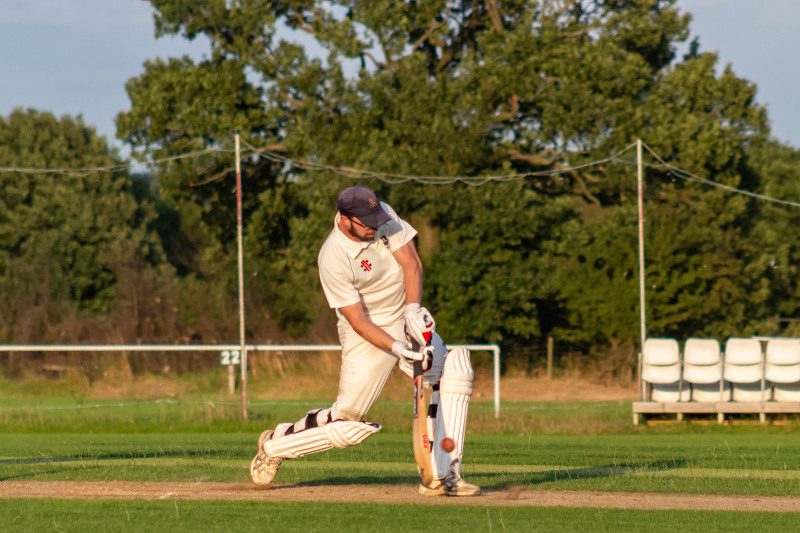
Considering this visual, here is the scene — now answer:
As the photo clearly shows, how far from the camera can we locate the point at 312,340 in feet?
114

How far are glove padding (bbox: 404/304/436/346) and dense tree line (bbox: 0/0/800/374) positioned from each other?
25.3m

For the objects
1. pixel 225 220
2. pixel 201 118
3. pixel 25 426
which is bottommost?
pixel 25 426

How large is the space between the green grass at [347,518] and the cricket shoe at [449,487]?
446mm

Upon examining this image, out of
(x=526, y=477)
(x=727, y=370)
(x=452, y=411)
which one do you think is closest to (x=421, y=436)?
(x=452, y=411)

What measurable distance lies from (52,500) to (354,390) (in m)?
1.99

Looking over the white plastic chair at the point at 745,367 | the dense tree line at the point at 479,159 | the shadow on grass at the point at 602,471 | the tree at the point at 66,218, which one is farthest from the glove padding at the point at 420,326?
the tree at the point at 66,218

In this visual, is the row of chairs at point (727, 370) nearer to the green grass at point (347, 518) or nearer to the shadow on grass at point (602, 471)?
the shadow on grass at point (602, 471)

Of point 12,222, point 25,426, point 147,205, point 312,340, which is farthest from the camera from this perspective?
point 147,205

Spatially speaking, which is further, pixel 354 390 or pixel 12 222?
pixel 12 222

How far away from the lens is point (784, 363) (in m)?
21.4

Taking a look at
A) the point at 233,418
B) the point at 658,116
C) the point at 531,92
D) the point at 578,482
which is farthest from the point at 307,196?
the point at 578,482

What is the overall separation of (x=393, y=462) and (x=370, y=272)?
14.5 feet

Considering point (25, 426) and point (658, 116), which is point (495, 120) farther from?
point (25, 426)

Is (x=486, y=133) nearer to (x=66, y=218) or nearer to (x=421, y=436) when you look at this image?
(x=66, y=218)
